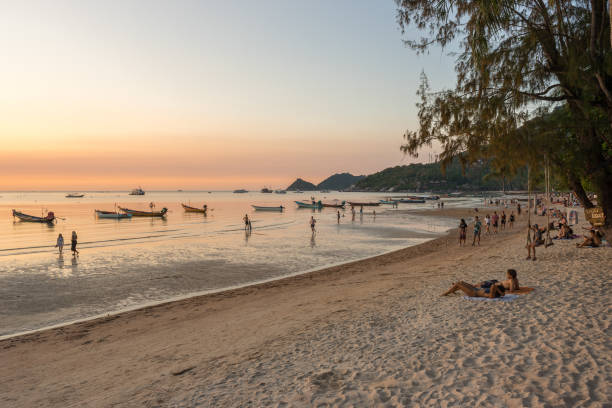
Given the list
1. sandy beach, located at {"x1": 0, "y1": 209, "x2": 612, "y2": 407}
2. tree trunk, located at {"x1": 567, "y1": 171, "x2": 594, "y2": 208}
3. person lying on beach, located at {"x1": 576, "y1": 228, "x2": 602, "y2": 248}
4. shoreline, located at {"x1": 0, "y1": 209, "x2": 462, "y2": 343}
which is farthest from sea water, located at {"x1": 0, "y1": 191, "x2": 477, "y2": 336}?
tree trunk, located at {"x1": 567, "y1": 171, "x2": 594, "y2": 208}

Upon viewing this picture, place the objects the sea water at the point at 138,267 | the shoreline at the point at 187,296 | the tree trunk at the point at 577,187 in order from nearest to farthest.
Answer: the shoreline at the point at 187,296, the tree trunk at the point at 577,187, the sea water at the point at 138,267

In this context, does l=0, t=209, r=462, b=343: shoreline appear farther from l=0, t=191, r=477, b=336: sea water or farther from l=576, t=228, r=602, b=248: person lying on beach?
l=576, t=228, r=602, b=248: person lying on beach

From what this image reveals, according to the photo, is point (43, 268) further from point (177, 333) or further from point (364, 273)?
point (364, 273)

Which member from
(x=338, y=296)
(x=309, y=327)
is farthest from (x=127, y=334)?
(x=338, y=296)

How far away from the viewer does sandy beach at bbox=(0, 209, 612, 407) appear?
545 centimetres

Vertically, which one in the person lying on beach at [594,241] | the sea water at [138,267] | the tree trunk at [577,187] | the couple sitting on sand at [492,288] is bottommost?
the sea water at [138,267]

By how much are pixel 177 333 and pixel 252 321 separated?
202 centimetres

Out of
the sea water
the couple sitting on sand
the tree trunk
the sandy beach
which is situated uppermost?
the tree trunk

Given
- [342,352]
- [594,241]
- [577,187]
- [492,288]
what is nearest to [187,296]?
[342,352]

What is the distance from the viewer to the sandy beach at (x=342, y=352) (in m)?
5.45

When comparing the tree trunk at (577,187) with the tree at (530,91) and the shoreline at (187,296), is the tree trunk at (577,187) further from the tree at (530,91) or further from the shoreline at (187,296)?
the shoreline at (187,296)

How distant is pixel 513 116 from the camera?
9508 millimetres

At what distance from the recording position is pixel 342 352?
23.4ft

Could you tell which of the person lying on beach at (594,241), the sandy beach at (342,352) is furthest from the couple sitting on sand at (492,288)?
the person lying on beach at (594,241)
